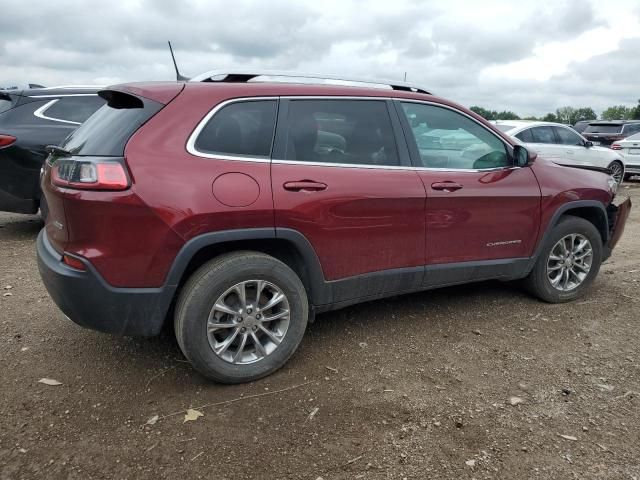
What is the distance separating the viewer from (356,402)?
2.92 metres

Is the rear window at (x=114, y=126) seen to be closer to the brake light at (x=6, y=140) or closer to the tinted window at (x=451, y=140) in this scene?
the tinted window at (x=451, y=140)

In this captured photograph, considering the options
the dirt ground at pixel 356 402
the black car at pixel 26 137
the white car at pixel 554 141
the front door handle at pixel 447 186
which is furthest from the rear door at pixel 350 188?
the white car at pixel 554 141

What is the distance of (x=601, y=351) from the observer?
3576mm

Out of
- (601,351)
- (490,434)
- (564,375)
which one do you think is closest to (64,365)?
(490,434)

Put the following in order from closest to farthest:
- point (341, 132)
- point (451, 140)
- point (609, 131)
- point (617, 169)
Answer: point (341, 132)
point (451, 140)
point (617, 169)
point (609, 131)

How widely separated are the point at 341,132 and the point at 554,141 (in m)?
9.39

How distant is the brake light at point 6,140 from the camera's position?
231 inches

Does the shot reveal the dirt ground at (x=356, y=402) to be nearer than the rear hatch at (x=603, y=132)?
Yes

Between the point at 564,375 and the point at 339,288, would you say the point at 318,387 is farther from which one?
the point at 564,375

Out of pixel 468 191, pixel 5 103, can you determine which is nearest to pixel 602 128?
pixel 468 191

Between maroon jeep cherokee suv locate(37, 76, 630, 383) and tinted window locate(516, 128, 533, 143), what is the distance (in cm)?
699

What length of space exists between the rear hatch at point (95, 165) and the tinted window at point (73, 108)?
3.74 metres

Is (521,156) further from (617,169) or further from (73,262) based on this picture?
(617,169)

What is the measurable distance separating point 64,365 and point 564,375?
10.4 feet
